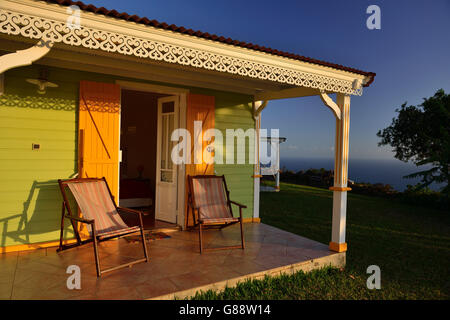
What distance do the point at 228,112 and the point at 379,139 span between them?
9.69 metres

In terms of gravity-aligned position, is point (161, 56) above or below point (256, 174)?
above

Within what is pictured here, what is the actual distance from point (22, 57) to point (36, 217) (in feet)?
7.72

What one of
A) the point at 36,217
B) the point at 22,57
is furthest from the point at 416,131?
the point at 22,57

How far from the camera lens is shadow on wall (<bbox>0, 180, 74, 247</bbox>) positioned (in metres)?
3.91

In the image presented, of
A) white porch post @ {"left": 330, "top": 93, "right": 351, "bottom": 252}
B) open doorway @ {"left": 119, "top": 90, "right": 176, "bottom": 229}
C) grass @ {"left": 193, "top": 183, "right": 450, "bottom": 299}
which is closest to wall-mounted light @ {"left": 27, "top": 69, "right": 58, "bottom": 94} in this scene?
open doorway @ {"left": 119, "top": 90, "right": 176, "bottom": 229}

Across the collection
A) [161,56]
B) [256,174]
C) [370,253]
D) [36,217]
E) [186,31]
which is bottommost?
[370,253]

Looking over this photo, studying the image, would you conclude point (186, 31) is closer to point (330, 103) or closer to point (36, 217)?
point (330, 103)

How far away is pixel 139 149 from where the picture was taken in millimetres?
8812

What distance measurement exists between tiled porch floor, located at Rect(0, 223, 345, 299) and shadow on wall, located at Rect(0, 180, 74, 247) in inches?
9.3

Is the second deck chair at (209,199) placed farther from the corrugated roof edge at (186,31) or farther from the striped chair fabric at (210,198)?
the corrugated roof edge at (186,31)

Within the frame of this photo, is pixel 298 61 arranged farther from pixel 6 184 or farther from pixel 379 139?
pixel 379 139

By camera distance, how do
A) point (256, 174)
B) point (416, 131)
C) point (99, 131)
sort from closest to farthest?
point (99, 131) < point (256, 174) < point (416, 131)

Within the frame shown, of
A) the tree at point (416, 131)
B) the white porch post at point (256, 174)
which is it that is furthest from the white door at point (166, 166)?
the tree at point (416, 131)
